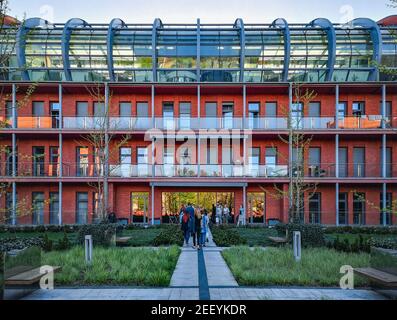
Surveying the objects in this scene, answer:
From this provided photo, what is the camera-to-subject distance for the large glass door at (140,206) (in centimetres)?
2808

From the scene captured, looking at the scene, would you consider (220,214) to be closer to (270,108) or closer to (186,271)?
(270,108)

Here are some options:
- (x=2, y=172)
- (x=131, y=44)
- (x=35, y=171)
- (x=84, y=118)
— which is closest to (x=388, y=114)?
(x=131, y=44)

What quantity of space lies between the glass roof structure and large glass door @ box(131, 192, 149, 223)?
27.4 feet

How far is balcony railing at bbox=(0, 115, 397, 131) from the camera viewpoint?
86.5 feet

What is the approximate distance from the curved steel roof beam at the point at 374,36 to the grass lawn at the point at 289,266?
1816 centimetres

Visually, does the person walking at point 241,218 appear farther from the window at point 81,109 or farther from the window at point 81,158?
Result: the window at point 81,109

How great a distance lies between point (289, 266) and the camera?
1086 centimetres

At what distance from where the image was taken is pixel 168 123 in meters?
26.5

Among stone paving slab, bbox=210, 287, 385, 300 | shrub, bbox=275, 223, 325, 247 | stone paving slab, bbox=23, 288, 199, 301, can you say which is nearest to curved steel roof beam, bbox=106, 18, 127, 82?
shrub, bbox=275, 223, 325, 247

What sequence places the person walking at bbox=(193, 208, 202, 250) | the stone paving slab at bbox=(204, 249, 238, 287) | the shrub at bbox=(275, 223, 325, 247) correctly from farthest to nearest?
1. the person walking at bbox=(193, 208, 202, 250)
2. the shrub at bbox=(275, 223, 325, 247)
3. the stone paving slab at bbox=(204, 249, 238, 287)

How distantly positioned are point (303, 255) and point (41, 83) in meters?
21.8

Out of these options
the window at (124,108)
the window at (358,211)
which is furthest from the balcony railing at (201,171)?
the window at (124,108)

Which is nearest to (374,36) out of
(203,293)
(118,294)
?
(203,293)

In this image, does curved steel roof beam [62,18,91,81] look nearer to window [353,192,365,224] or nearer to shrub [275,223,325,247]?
shrub [275,223,325,247]
